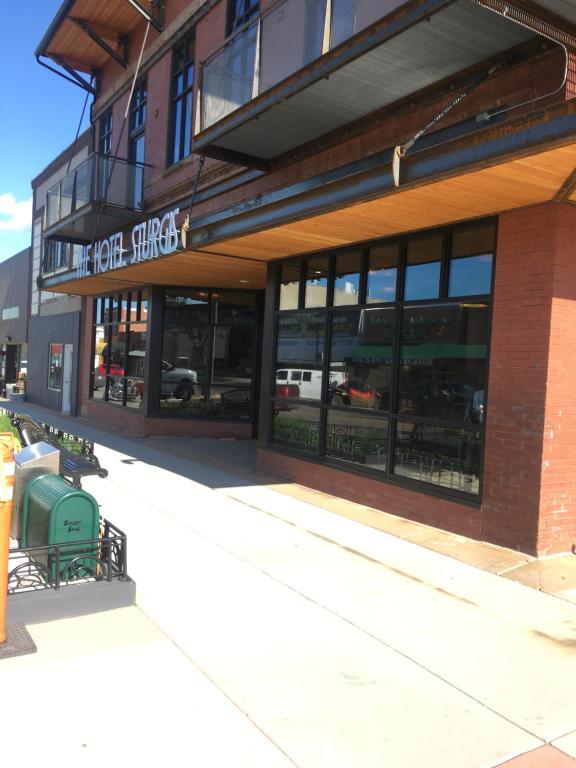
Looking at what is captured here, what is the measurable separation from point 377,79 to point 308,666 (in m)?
6.00

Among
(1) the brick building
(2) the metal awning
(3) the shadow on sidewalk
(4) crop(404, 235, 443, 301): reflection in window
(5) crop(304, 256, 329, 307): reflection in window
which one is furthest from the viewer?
(2) the metal awning

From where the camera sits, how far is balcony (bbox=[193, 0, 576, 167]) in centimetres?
576

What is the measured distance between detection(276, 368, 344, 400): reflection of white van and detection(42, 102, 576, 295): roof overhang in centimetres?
177

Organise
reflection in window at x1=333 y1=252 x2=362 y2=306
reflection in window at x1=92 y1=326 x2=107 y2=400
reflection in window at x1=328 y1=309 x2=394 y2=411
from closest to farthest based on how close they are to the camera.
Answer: reflection in window at x1=328 y1=309 x2=394 y2=411
reflection in window at x1=333 y1=252 x2=362 y2=306
reflection in window at x1=92 y1=326 x2=107 y2=400

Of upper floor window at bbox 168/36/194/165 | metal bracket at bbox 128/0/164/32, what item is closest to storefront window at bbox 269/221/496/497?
upper floor window at bbox 168/36/194/165

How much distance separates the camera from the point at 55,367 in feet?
70.9

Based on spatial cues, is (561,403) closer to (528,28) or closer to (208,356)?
(528,28)

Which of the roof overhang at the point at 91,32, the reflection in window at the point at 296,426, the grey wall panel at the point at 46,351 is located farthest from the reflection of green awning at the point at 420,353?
the grey wall panel at the point at 46,351

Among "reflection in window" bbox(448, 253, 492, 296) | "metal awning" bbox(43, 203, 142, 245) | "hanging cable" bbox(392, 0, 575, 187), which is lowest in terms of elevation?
"reflection in window" bbox(448, 253, 492, 296)

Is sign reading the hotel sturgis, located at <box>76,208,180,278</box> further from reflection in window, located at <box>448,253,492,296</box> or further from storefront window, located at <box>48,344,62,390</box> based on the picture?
storefront window, located at <box>48,344,62,390</box>

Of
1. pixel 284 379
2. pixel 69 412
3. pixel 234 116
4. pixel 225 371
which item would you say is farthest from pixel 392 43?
pixel 69 412

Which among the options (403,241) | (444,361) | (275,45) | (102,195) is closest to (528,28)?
(403,241)

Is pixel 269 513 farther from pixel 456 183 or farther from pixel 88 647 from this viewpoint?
pixel 456 183

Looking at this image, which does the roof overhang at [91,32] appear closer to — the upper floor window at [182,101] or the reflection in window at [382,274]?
the upper floor window at [182,101]
